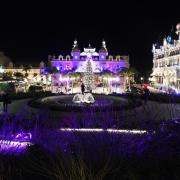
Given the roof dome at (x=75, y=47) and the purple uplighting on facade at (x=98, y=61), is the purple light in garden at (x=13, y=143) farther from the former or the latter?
the purple uplighting on facade at (x=98, y=61)

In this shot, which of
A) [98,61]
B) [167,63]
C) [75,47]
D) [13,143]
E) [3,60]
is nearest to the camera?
[13,143]

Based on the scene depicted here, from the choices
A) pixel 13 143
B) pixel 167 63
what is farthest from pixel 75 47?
pixel 13 143

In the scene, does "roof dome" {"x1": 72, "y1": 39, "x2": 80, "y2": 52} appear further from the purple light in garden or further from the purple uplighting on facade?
the purple light in garden

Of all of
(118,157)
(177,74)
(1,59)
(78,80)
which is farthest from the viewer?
(1,59)

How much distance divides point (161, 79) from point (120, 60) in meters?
28.0

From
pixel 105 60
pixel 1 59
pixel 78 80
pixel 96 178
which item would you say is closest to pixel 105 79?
pixel 78 80

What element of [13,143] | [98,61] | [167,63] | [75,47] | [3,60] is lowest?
[13,143]

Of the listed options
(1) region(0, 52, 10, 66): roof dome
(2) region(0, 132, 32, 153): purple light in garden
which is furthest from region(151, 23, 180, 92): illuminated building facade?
(1) region(0, 52, 10, 66): roof dome

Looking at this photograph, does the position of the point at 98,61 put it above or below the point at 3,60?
below

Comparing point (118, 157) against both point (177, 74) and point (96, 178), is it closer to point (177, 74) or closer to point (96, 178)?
point (96, 178)

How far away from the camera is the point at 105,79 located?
5516 cm

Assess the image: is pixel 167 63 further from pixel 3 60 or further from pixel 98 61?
pixel 3 60

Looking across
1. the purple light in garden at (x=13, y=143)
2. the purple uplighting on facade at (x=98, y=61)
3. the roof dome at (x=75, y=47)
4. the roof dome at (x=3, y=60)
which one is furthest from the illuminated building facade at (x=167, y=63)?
the roof dome at (x=3, y=60)

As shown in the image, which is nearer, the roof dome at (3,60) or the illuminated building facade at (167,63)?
the illuminated building facade at (167,63)
